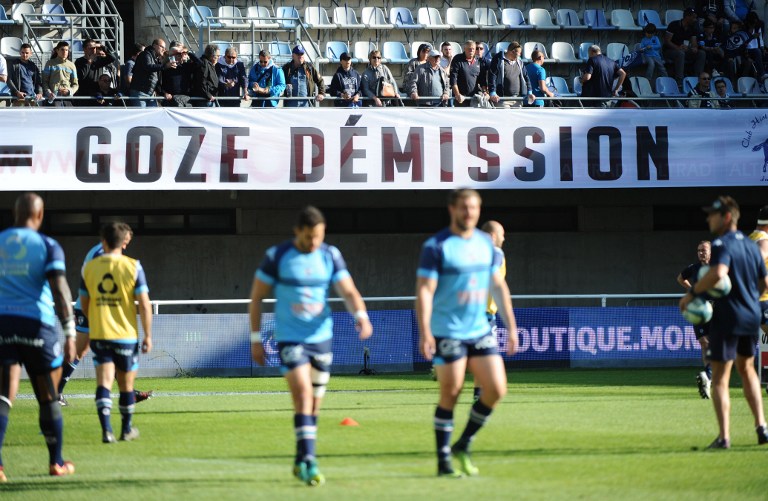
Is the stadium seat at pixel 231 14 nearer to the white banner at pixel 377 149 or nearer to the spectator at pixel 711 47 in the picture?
the white banner at pixel 377 149

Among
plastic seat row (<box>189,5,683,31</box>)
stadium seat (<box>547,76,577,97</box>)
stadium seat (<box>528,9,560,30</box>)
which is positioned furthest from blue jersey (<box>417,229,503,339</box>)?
stadium seat (<box>528,9,560,30</box>)

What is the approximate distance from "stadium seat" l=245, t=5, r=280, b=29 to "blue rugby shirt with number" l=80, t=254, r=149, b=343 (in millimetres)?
17079

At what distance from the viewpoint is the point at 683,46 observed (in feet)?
86.0

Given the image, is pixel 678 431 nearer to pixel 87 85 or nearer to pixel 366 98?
pixel 366 98

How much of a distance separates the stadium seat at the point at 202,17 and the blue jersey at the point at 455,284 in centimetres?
1881

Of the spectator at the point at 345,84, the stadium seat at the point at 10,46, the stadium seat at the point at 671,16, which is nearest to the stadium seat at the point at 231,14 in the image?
the stadium seat at the point at 10,46

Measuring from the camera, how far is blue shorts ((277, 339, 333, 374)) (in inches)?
328

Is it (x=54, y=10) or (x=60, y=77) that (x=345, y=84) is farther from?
(x=54, y=10)

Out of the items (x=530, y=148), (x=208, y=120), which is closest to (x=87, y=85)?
(x=208, y=120)

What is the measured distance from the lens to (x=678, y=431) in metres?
11.7

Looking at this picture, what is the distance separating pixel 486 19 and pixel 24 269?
21.5 meters

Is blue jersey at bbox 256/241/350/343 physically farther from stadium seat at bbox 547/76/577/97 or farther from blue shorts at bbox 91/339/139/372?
stadium seat at bbox 547/76/577/97

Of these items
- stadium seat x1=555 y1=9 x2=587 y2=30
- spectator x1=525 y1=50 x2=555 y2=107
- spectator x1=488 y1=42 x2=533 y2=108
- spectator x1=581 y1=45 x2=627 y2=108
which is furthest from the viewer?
stadium seat x1=555 y1=9 x2=587 y2=30

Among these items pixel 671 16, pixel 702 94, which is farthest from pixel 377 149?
pixel 671 16
